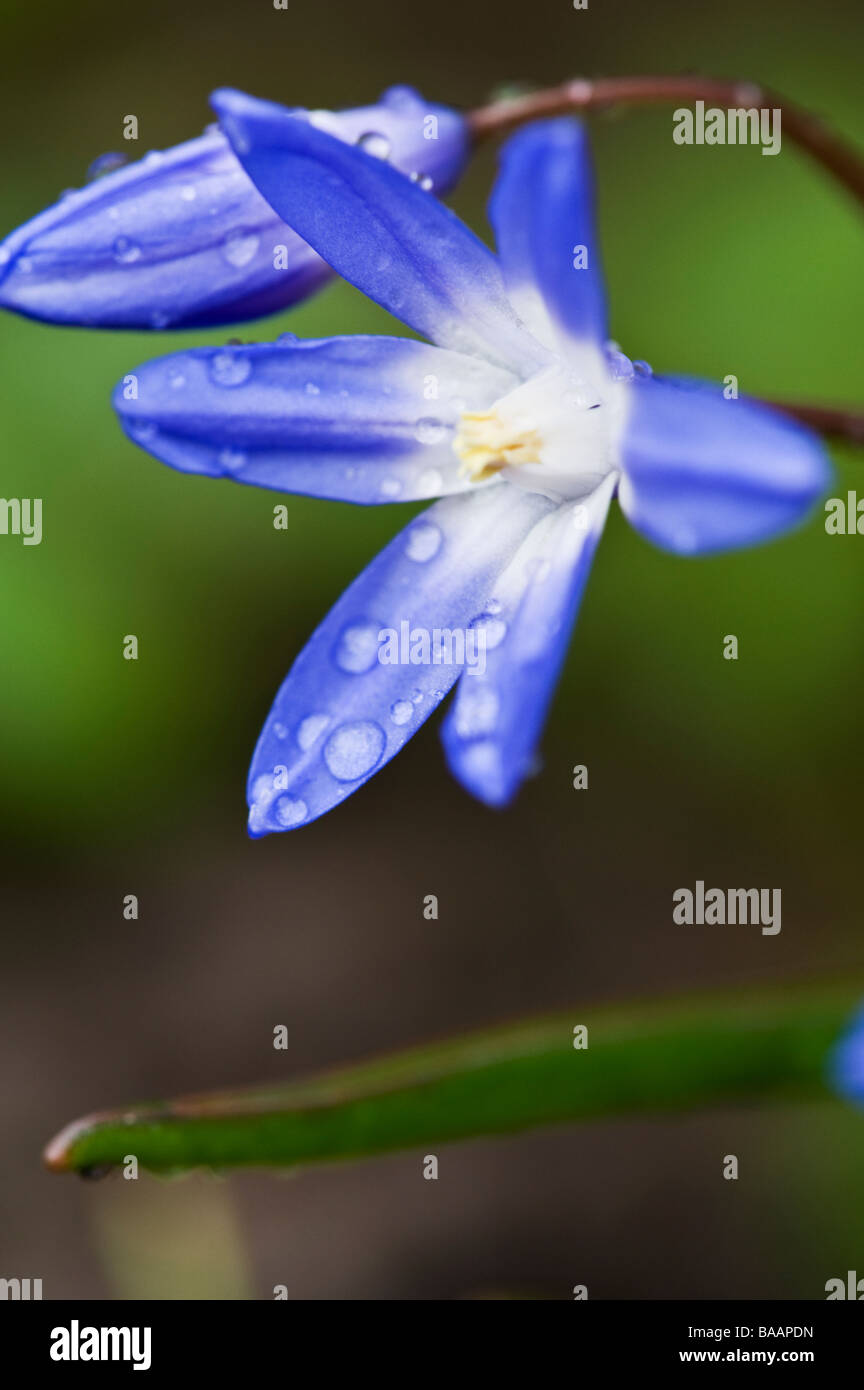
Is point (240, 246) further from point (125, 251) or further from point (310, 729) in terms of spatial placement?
point (310, 729)

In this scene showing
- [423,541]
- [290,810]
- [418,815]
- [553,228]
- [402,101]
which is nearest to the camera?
[553,228]

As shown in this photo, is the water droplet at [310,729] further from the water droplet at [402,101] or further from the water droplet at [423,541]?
the water droplet at [402,101]

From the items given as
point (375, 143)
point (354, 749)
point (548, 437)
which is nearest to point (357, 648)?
point (354, 749)

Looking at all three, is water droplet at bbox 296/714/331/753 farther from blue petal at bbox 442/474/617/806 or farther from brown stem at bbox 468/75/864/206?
brown stem at bbox 468/75/864/206

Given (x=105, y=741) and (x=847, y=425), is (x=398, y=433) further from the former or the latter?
(x=105, y=741)

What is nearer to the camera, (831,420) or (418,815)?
(831,420)

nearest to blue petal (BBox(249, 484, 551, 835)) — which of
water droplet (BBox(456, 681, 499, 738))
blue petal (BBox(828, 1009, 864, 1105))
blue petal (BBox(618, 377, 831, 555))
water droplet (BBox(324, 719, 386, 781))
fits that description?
water droplet (BBox(324, 719, 386, 781))

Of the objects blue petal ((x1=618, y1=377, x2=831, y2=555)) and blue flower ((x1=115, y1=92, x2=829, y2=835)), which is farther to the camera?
blue flower ((x1=115, y1=92, x2=829, y2=835))
